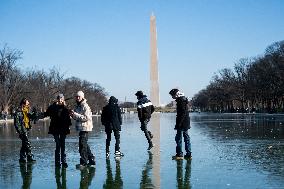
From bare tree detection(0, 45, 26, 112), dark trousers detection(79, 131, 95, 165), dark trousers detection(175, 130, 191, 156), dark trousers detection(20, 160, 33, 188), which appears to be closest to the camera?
dark trousers detection(20, 160, 33, 188)

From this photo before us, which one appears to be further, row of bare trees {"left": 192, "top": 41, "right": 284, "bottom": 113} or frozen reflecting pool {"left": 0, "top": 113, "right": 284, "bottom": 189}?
row of bare trees {"left": 192, "top": 41, "right": 284, "bottom": 113}

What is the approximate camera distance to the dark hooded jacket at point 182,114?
13563 millimetres

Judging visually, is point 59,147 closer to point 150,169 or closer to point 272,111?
point 150,169

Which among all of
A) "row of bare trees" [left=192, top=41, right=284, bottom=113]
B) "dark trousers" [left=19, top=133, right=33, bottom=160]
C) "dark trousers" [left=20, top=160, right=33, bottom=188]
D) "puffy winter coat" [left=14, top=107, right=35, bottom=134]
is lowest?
"dark trousers" [left=20, top=160, right=33, bottom=188]

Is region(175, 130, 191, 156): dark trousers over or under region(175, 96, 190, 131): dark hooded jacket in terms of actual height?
under

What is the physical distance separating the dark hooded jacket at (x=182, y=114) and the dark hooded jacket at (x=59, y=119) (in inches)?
122

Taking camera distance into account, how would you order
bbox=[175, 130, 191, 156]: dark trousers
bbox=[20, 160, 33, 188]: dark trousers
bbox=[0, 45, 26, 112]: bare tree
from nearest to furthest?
1. bbox=[20, 160, 33, 188]: dark trousers
2. bbox=[175, 130, 191, 156]: dark trousers
3. bbox=[0, 45, 26, 112]: bare tree

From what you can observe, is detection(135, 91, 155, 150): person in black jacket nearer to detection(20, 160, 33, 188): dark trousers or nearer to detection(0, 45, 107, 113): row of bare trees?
detection(20, 160, 33, 188): dark trousers

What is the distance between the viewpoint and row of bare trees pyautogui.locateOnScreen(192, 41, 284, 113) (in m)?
76.0

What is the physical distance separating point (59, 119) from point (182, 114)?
3.38 m

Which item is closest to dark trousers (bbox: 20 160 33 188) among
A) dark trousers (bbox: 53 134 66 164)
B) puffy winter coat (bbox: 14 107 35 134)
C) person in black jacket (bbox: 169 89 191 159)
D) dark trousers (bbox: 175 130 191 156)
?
dark trousers (bbox: 53 134 66 164)

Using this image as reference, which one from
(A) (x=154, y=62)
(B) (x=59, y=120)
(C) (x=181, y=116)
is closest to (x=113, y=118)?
(C) (x=181, y=116)

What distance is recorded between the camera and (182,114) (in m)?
13.6

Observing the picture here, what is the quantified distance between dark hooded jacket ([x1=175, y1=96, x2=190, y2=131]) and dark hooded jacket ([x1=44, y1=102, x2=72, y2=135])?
3.10 meters
